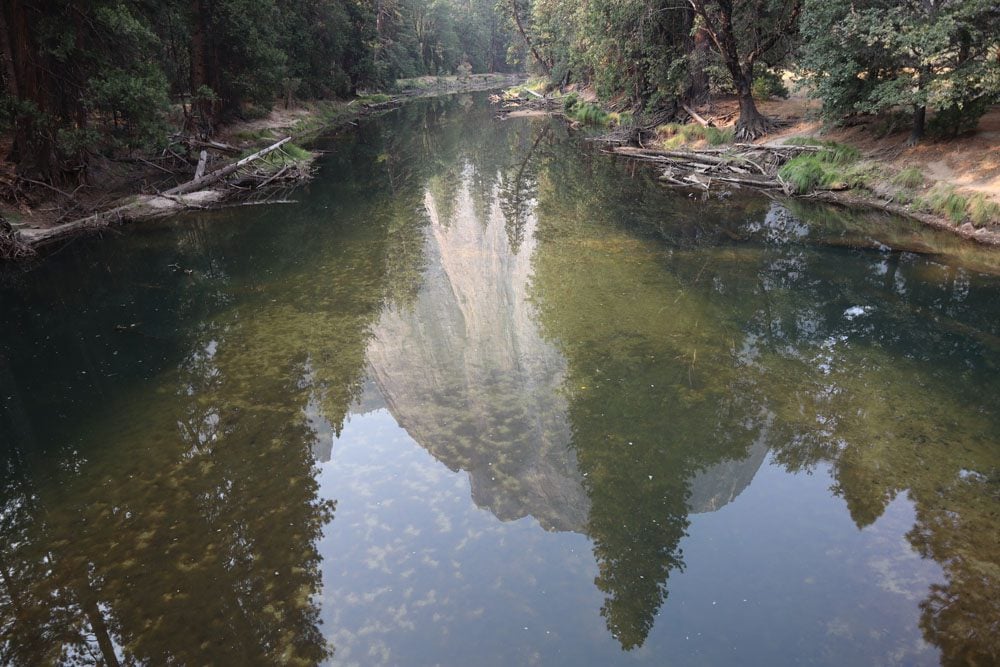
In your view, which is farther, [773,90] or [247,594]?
[773,90]

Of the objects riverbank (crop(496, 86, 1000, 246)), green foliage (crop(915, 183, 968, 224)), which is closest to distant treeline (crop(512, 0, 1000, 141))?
riverbank (crop(496, 86, 1000, 246))

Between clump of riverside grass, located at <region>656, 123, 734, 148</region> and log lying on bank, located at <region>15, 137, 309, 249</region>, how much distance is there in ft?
47.3

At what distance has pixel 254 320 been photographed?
1058cm

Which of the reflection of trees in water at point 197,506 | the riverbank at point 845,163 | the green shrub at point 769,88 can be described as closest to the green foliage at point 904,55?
the riverbank at point 845,163

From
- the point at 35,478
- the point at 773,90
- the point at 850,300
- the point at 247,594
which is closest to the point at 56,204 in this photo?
the point at 35,478

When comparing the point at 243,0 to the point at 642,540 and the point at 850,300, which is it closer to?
the point at 850,300

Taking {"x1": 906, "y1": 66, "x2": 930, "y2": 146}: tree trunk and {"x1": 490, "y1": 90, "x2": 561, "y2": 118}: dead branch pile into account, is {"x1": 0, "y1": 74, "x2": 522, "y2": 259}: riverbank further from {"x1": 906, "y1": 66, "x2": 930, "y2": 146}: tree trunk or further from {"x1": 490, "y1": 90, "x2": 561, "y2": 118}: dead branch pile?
{"x1": 906, "y1": 66, "x2": 930, "y2": 146}: tree trunk

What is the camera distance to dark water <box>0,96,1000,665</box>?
5.05 metres

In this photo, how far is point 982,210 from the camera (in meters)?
12.9

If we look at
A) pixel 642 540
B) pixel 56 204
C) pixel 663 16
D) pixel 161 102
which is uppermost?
pixel 663 16

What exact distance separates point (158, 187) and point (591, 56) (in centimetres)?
2041

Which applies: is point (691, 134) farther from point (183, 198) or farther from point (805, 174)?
point (183, 198)

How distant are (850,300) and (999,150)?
7.05 m

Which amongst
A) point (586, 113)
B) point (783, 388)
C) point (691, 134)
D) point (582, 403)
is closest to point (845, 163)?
point (691, 134)
